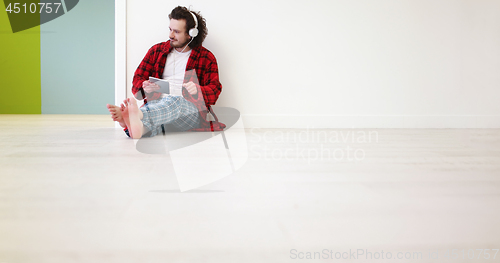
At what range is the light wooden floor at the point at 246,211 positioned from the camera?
0.49 meters

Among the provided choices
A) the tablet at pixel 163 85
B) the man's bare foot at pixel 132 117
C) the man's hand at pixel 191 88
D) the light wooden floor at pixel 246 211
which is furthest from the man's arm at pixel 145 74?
the light wooden floor at pixel 246 211

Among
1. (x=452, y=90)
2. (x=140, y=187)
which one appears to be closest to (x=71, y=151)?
(x=140, y=187)

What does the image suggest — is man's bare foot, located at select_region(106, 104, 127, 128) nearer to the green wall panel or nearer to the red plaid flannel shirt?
the red plaid flannel shirt

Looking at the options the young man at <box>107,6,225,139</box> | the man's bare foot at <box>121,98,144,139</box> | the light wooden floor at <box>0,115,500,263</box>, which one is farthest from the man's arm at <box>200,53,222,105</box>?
the light wooden floor at <box>0,115,500,263</box>

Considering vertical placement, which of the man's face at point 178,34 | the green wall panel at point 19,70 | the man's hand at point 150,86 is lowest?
the green wall panel at point 19,70

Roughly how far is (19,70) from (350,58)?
3.85 meters

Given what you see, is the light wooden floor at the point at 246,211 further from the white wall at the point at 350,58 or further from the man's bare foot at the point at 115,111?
the white wall at the point at 350,58

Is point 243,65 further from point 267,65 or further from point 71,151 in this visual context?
point 71,151

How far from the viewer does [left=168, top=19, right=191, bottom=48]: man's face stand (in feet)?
7.22

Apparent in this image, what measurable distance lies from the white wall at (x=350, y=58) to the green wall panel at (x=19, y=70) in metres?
2.46

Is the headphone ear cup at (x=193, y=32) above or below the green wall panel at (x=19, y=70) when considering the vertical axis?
above

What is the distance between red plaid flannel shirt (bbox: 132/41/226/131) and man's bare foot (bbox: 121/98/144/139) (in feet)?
1.45

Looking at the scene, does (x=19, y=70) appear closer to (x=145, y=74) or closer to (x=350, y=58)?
(x=145, y=74)

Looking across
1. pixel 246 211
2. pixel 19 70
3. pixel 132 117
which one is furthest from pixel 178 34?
pixel 19 70
